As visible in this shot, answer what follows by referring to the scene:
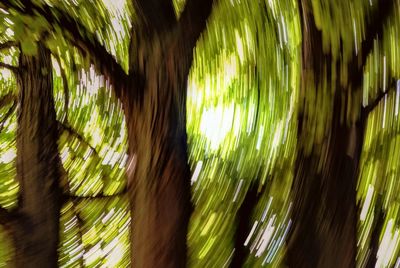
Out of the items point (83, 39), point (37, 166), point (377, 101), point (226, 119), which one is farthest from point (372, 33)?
point (37, 166)

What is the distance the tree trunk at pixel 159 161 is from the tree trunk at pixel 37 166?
6.3 inches

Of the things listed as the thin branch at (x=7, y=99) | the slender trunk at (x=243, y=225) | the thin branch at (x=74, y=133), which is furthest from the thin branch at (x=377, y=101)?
the thin branch at (x=7, y=99)

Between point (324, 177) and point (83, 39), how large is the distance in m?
0.43

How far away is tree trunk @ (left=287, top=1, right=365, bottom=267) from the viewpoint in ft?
1.95

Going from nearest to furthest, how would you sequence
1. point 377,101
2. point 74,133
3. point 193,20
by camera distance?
1. point 377,101
2. point 193,20
3. point 74,133

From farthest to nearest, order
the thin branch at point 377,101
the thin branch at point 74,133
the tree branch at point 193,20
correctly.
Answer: the thin branch at point 74,133, the tree branch at point 193,20, the thin branch at point 377,101

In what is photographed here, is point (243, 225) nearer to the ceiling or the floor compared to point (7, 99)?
nearer to the floor

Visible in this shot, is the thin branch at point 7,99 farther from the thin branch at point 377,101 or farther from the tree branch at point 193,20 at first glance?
the thin branch at point 377,101

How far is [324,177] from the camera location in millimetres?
601

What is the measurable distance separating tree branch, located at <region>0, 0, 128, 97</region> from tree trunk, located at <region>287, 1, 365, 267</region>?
29cm

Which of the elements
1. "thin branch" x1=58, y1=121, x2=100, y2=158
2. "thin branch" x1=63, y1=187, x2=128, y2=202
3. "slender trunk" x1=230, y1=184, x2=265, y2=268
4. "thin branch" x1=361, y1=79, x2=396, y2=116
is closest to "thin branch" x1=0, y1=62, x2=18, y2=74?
"thin branch" x1=58, y1=121, x2=100, y2=158

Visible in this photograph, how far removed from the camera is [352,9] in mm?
591

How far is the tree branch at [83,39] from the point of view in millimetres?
765

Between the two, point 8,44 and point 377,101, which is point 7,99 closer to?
point 8,44
